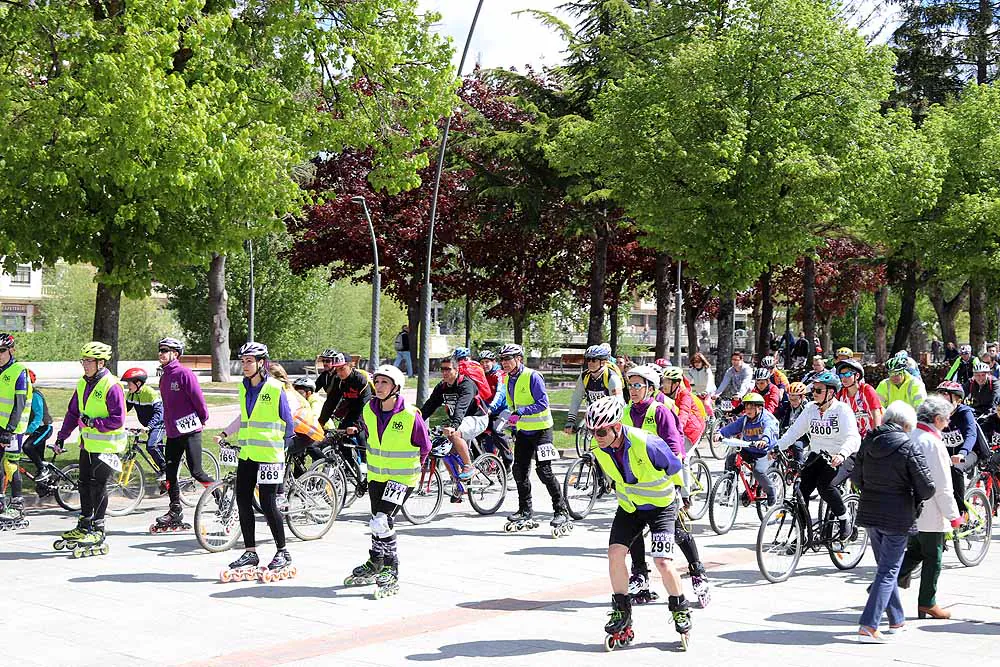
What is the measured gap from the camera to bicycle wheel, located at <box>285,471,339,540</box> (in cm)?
1163

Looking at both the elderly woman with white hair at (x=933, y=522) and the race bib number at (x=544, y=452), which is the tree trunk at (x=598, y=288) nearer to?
the race bib number at (x=544, y=452)

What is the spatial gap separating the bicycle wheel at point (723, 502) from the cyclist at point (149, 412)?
237 inches

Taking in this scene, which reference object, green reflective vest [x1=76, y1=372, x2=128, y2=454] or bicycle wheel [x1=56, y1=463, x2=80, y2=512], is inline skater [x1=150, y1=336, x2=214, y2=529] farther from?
bicycle wheel [x1=56, y1=463, x2=80, y2=512]

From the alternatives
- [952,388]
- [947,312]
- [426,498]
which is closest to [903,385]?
[952,388]

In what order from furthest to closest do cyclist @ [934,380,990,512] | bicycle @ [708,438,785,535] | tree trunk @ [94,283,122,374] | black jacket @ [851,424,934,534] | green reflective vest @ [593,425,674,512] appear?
tree trunk @ [94,283,122,374], bicycle @ [708,438,785,535], cyclist @ [934,380,990,512], black jacket @ [851,424,934,534], green reflective vest @ [593,425,674,512]

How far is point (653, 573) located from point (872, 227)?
25.7 meters

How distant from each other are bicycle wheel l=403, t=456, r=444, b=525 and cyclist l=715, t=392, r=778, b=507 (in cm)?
308

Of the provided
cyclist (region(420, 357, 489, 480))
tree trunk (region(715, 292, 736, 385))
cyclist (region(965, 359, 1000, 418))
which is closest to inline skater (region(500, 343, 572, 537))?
cyclist (region(420, 357, 489, 480))

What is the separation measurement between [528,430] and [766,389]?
3.83 m

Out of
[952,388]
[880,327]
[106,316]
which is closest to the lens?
[952,388]

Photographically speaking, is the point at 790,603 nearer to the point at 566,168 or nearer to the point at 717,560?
the point at 717,560

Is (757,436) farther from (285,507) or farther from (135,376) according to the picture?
(135,376)

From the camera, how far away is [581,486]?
13406mm

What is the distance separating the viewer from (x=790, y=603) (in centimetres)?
907
